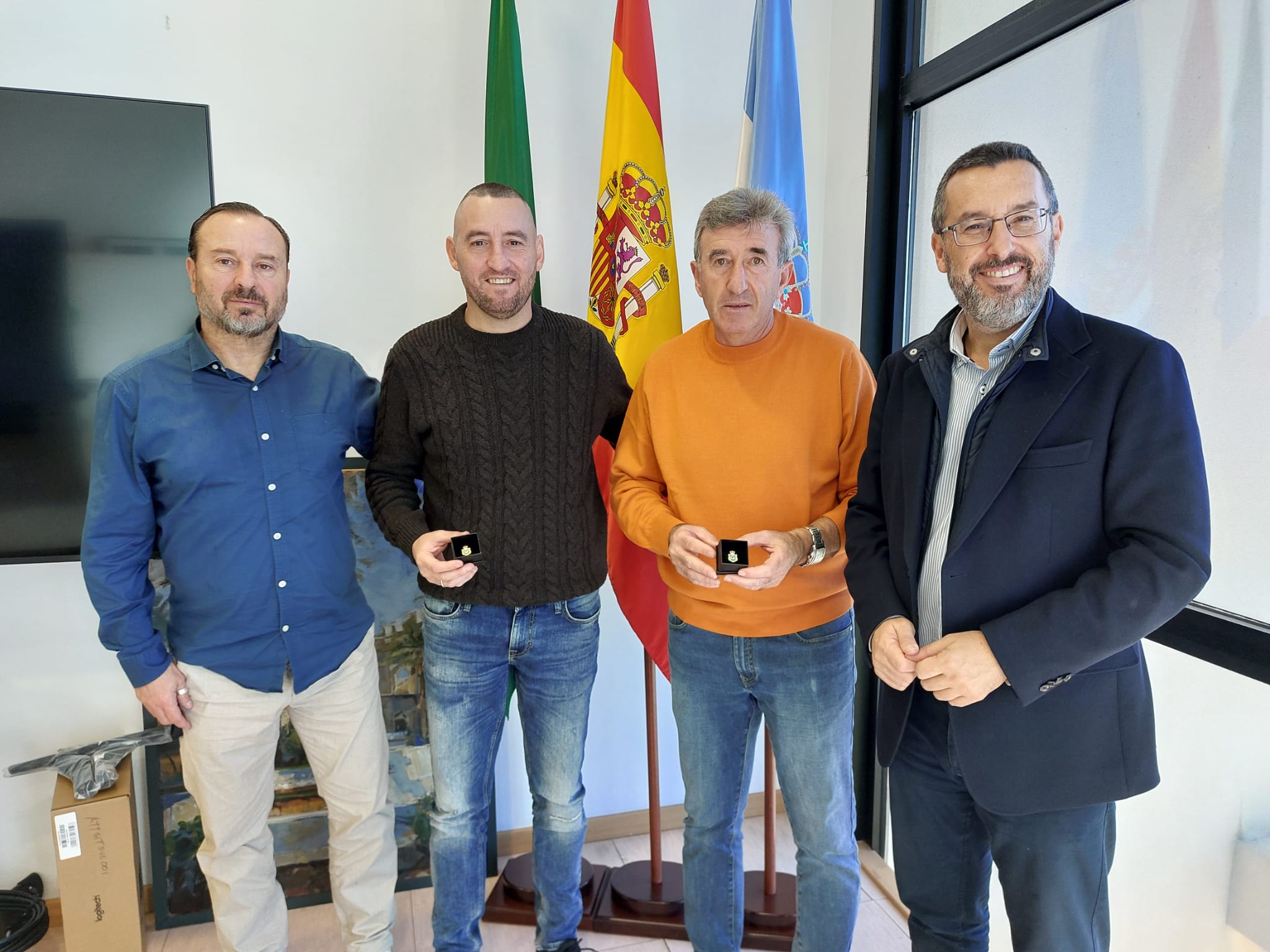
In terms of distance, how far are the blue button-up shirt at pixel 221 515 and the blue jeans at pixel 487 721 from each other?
0.30 m

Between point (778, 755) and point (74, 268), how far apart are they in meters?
2.19

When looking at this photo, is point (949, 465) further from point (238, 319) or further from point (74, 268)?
point (74, 268)

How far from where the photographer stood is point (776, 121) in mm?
2379

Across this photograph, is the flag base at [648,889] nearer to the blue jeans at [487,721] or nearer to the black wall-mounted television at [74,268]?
the blue jeans at [487,721]

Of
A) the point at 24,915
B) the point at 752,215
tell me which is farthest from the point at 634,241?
the point at 24,915

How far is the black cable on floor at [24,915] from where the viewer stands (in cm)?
221

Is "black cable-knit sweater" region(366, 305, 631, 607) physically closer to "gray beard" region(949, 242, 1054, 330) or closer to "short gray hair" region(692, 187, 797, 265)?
"short gray hair" region(692, 187, 797, 265)

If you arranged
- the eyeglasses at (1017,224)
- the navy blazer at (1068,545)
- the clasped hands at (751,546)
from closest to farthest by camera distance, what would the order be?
the navy blazer at (1068,545) < the eyeglasses at (1017,224) < the clasped hands at (751,546)

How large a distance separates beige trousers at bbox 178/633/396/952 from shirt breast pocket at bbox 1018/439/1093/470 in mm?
1580

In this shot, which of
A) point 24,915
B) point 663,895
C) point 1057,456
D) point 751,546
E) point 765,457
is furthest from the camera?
point 663,895

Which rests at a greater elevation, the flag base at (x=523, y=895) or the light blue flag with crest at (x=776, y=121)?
the light blue flag with crest at (x=776, y=121)

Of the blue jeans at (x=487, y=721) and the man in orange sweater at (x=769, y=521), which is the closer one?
the man in orange sweater at (x=769, y=521)

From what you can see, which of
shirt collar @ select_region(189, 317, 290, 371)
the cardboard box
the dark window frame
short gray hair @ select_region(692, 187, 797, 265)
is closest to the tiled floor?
the cardboard box

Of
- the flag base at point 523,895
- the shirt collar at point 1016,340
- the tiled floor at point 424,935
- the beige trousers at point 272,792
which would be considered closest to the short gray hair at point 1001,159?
the shirt collar at point 1016,340
